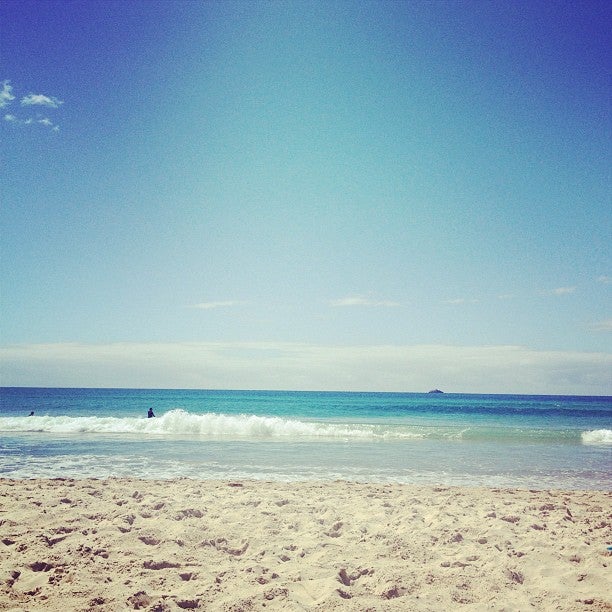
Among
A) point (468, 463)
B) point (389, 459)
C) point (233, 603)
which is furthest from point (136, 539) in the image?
point (468, 463)

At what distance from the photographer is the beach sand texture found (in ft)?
13.9

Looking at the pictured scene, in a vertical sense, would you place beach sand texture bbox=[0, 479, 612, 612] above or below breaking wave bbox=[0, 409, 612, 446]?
above

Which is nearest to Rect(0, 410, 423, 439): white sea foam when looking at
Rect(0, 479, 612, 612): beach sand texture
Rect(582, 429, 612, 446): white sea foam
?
Rect(582, 429, 612, 446): white sea foam

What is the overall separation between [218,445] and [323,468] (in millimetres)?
6065

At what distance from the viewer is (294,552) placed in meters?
5.38

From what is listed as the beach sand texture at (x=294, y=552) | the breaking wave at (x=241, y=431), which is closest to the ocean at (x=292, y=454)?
the breaking wave at (x=241, y=431)

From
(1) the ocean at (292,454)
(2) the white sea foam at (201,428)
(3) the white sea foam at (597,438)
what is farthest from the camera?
(2) the white sea foam at (201,428)

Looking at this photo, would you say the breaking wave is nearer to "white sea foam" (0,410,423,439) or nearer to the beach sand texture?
"white sea foam" (0,410,423,439)

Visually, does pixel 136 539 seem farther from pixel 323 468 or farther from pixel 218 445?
pixel 218 445

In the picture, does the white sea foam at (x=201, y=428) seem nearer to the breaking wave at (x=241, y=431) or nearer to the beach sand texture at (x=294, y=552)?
the breaking wave at (x=241, y=431)

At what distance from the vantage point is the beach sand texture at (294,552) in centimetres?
424

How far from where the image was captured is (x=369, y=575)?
478 centimetres

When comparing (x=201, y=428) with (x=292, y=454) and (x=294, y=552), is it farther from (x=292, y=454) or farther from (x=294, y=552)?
(x=294, y=552)

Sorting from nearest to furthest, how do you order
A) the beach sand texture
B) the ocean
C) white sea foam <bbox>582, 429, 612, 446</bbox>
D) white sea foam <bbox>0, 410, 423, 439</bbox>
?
the beach sand texture < the ocean < white sea foam <bbox>582, 429, 612, 446</bbox> < white sea foam <bbox>0, 410, 423, 439</bbox>
